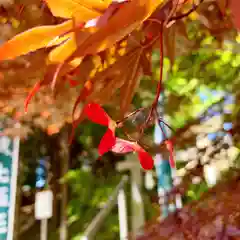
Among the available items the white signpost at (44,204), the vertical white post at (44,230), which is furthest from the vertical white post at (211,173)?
the vertical white post at (44,230)

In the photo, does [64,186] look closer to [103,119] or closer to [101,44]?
[103,119]

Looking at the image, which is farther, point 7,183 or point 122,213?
point 122,213

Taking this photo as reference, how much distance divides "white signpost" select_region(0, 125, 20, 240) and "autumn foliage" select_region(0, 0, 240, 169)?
698mm

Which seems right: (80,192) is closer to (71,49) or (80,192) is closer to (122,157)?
(122,157)

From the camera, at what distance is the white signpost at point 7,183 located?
95 cm

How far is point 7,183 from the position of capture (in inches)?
39.3

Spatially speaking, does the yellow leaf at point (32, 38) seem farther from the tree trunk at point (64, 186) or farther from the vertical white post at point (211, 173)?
the tree trunk at point (64, 186)

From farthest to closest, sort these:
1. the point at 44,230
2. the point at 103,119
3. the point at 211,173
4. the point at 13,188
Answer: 1. the point at 44,230
2. the point at 13,188
3. the point at 211,173
4. the point at 103,119

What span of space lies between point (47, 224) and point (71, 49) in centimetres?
125

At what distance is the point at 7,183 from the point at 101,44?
87 cm

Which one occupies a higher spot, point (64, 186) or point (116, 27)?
point (64, 186)

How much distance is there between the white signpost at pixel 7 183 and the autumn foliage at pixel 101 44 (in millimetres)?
698

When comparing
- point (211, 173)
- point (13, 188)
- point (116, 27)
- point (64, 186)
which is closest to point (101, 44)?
point (116, 27)

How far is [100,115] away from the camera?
316 mm
